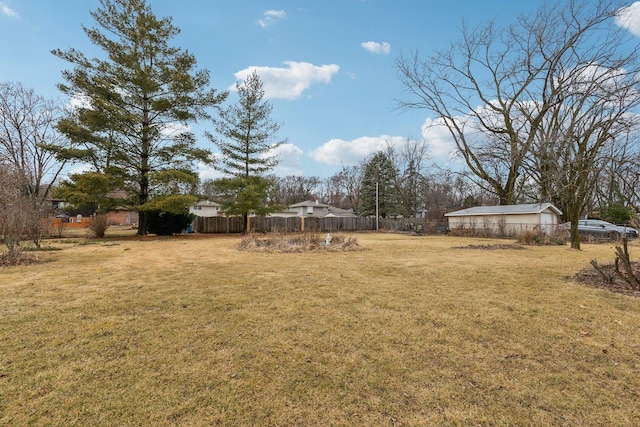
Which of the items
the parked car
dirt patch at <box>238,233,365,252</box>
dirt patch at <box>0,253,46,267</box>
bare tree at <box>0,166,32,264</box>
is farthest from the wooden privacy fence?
dirt patch at <box>0,253,46,267</box>

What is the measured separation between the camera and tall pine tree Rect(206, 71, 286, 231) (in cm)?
1978

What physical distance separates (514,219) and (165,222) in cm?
2241

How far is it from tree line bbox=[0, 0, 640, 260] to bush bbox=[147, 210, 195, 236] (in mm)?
226

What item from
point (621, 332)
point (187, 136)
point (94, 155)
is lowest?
point (621, 332)

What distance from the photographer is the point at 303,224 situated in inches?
965

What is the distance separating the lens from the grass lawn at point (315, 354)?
1934 mm

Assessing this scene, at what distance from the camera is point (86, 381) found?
7.29 feet

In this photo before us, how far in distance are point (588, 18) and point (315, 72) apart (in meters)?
10.8

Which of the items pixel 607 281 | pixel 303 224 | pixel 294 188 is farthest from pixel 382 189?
pixel 607 281

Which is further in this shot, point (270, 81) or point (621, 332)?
point (270, 81)

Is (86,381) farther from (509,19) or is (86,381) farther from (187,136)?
(509,19)

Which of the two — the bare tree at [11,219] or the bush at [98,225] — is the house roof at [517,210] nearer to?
the bare tree at [11,219]

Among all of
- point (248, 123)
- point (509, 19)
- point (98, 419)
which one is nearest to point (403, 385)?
point (98, 419)

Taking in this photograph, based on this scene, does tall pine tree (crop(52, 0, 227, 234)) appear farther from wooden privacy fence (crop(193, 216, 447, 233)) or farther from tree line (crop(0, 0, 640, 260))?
wooden privacy fence (crop(193, 216, 447, 233))
